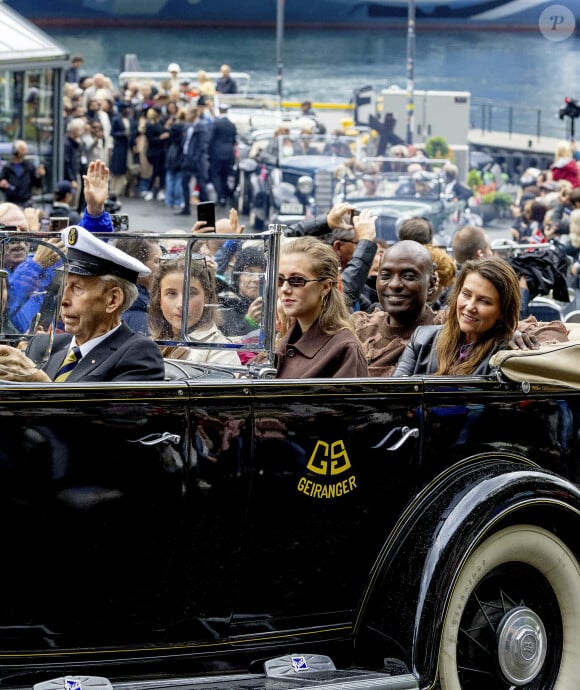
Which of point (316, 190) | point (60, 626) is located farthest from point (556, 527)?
point (316, 190)

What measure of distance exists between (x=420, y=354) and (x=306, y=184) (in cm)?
1428

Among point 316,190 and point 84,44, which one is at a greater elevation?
point 84,44

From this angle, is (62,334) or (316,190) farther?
(316,190)

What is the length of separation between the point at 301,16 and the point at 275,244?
75.4 m

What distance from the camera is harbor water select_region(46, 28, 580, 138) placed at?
6254 cm

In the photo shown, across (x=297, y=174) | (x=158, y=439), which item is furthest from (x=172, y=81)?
(x=158, y=439)

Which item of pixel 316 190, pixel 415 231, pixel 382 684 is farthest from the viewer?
pixel 316 190

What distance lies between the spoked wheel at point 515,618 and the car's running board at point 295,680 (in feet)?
0.78

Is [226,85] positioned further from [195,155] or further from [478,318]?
[478,318]

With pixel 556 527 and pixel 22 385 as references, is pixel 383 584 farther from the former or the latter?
pixel 22 385

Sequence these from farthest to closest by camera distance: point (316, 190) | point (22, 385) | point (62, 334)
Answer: point (316, 190)
point (62, 334)
point (22, 385)

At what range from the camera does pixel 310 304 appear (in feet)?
15.6

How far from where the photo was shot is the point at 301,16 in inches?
3039

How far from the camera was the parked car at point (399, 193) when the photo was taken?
665 inches
